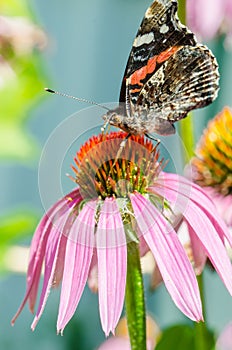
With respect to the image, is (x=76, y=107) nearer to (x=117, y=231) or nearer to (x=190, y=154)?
(x=190, y=154)

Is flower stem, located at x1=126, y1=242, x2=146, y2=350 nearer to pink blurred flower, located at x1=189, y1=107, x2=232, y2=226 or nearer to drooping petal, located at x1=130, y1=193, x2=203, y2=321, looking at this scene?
drooping petal, located at x1=130, y1=193, x2=203, y2=321

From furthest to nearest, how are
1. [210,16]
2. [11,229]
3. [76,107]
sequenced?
1. [76,107]
2. [11,229]
3. [210,16]

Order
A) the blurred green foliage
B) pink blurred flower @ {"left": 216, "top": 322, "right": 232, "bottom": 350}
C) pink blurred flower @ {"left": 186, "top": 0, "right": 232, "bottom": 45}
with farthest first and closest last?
the blurred green foliage, pink blurred flower @ {"left": 186, "top": 0, "right": 232, "bottom": 45}, pink blurred flower @ {"left": 216, "top": 322, "right": 232, "bottom": 350}

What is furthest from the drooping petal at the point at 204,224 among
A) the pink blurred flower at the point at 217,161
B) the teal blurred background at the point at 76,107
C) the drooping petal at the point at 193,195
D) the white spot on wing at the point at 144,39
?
the teal blurred background at the point at 76,107

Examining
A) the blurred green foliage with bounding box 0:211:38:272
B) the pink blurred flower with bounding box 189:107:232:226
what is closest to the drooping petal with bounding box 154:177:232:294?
the pink blurred flower with bounding box 189:107:232:226

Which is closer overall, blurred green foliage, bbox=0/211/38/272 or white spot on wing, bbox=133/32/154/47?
white spot on wing, bbox=133/32/154/47

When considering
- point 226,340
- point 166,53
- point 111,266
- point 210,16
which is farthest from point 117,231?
point 210,16

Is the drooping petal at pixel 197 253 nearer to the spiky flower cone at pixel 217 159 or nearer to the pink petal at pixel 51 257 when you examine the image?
the pink petal at pixel 51 257

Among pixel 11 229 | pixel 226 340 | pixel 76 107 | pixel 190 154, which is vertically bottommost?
pixel 226 340
